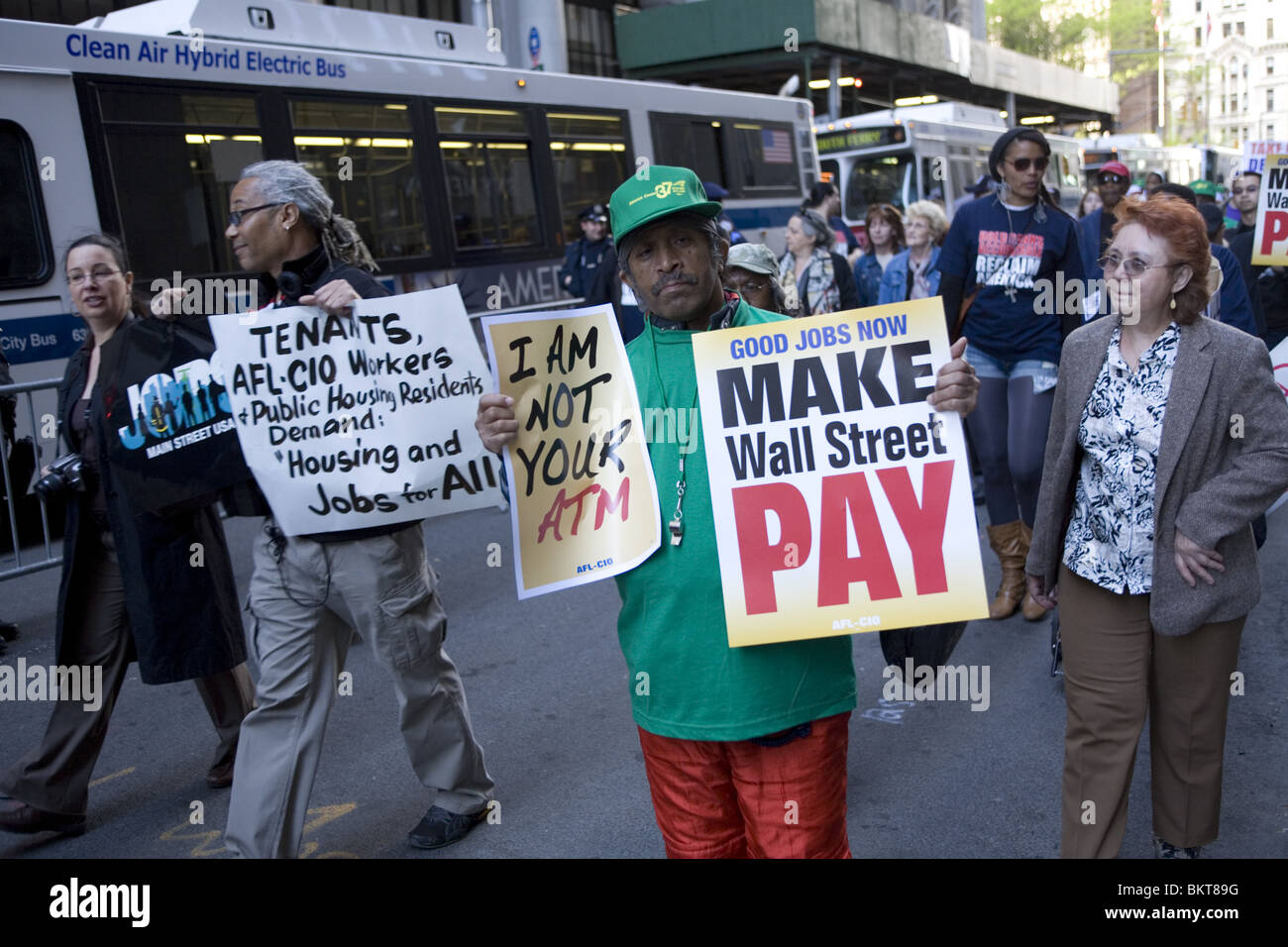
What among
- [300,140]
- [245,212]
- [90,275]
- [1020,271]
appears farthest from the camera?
[300,140]

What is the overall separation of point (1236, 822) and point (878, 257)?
6.84 metres

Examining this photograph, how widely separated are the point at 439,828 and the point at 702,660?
1.79 m

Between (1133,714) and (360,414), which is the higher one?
(360,414)

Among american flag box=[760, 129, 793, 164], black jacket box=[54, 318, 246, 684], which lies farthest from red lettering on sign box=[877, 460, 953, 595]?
american flag box=[760, 129, 793, 164]

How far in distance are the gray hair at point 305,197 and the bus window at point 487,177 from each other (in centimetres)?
856

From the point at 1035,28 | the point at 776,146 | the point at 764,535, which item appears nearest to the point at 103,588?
the point at 764,535

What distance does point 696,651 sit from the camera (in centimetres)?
251

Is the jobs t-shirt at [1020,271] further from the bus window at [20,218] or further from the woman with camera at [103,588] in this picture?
the bus window at [20,218]

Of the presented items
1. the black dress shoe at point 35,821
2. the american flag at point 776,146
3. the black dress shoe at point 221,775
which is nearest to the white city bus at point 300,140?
the american flag at point 776,146

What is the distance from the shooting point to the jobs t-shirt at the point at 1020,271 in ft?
18.9

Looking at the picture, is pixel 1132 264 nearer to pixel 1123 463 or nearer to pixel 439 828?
pixel 1123 463

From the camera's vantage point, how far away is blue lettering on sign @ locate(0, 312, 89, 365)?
8.50 m

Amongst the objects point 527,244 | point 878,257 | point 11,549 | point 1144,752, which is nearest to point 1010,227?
point 1144,752

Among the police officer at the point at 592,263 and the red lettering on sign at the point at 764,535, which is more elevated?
the police officer at the point at 592,263
